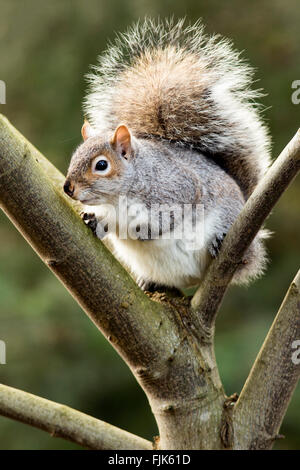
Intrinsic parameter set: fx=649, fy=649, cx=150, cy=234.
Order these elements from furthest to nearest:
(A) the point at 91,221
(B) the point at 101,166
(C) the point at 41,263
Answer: (C) the point at 41,263 < (B) the point at 101,166 < (A) the point at 91,221

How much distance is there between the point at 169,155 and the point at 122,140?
0.18 metres

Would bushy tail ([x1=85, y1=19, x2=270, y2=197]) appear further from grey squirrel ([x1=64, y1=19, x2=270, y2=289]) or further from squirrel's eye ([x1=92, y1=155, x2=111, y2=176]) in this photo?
squirrel's eye ([x1=92, y1=155, x2=111, y2=176])

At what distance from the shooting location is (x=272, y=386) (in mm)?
1376

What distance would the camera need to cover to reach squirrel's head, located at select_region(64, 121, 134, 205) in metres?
1.62

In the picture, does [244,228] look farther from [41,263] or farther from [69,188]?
[41,263]

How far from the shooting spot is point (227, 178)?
6.19 ft

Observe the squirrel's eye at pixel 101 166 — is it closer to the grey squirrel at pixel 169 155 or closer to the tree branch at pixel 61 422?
the grey squirrel at pixel 169 155

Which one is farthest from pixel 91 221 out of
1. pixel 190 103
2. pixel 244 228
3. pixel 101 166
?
pixel 190 103

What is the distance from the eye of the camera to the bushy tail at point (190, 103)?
192 cm

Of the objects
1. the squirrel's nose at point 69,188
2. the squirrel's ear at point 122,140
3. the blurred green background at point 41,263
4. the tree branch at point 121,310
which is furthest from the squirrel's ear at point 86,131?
the blurred green background at point 41,263

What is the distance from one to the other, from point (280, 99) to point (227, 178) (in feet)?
5.36

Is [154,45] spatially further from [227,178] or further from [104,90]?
[227,178]
